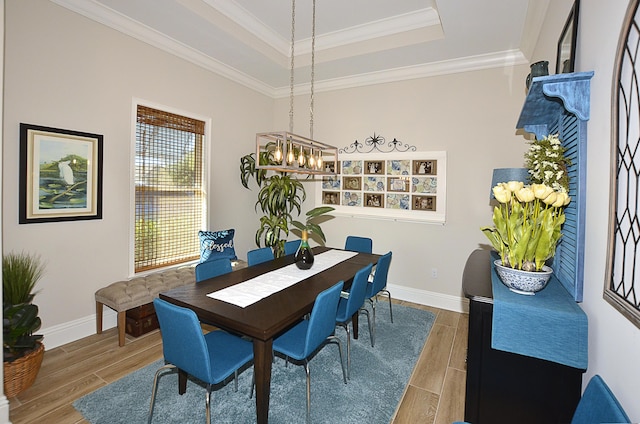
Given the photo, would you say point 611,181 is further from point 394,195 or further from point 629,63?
point 394,195

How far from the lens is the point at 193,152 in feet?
12.7

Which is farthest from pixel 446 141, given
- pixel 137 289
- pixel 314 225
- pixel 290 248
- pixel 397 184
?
pixel 137 289

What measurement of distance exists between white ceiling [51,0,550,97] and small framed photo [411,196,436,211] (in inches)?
62.2

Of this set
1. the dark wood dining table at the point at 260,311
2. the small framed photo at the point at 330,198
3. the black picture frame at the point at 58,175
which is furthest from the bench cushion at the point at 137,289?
the small framed photo at the point at 330,198

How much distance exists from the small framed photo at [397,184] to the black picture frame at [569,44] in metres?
2.25

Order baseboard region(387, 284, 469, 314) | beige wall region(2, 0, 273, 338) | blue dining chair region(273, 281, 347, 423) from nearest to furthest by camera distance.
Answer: blue dining chair region(273, 281, 347, 423), beige wall region(2, 0, 273, 338), baseboard region(387, 284, 469, 314)

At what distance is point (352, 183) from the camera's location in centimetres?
446

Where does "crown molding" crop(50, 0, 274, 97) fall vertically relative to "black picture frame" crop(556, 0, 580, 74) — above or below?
above

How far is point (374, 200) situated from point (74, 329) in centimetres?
361

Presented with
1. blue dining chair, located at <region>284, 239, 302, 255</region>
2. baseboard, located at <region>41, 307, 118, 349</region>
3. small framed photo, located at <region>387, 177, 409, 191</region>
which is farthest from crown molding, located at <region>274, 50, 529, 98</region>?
baseboard, located at <region>41, 307, 118, 349</region>

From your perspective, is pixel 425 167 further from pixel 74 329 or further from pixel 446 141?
pixel 74 329

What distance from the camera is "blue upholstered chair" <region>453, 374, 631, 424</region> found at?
2.79 ft

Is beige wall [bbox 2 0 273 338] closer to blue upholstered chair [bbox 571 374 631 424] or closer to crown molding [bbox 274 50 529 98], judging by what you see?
crown molding [bbox 274 50 529 98]

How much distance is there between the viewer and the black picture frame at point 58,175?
248 cm
